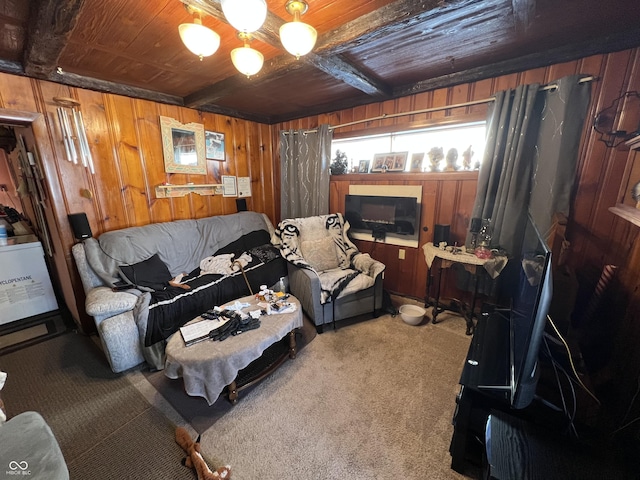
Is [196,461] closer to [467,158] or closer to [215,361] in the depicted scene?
[215,361]

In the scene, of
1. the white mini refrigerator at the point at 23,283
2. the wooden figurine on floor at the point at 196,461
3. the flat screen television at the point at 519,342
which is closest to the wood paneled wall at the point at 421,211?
the flat screen television at the point at 519,342

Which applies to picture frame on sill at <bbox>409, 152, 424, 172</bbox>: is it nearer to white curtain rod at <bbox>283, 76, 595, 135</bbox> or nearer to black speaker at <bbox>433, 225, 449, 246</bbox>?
white curtain rod at <bbox>283, 76, 595, 135</bbox>

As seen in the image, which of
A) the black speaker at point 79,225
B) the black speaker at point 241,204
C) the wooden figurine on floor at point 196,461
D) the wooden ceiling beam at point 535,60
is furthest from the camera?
the black speaker at point 241,204

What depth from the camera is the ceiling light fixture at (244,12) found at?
0.97 metres

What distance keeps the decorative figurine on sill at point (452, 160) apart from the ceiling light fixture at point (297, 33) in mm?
1782

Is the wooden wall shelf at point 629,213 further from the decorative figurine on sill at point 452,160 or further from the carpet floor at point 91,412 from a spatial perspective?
the carpet floor at point 91,412

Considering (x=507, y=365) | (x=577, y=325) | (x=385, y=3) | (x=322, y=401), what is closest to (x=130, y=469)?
(x=322, y=401)

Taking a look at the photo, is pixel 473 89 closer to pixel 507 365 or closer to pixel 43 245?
pixel 507 365

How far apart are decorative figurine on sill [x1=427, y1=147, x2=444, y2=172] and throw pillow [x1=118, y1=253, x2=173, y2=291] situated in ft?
9.16

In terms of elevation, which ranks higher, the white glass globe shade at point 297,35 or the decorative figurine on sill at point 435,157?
the white glass globe shade at point 297,35

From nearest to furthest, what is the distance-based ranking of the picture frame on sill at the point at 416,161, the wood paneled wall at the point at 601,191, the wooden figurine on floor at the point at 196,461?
the wooden figurine on floor at the point at 196,461 < the wood paneled wall at the point at 601,191 < the picture frame on sill at the point at 416,161

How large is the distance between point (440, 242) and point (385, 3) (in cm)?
185

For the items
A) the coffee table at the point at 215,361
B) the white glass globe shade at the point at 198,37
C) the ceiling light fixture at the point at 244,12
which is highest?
the white glass globe shade at the point at 198,37

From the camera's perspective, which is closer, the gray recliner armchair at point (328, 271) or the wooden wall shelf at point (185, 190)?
the gray recliner armchair at point (328, 271)
